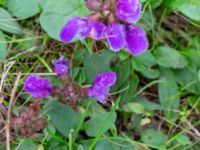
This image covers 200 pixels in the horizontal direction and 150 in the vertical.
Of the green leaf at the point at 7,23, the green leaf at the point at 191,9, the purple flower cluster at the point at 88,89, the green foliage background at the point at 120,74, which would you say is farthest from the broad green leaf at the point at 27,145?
the green leaf at the point at 191,9

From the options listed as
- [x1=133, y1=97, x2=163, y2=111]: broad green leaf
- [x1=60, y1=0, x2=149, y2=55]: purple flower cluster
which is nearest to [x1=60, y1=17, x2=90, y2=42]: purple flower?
[x1=60, y1=0, x2=149, y2=55]: purple flower cluster

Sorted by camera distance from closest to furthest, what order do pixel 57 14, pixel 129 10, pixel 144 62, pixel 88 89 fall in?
pixel 129 10, pixel 88 89, pixel 57 14, pixel 144 62

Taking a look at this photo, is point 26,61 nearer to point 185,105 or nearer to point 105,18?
point 105,18

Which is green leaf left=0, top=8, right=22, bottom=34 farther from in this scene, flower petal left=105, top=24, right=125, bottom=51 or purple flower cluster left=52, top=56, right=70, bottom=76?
flower petal left=105, top=24, right=125, bottom=51

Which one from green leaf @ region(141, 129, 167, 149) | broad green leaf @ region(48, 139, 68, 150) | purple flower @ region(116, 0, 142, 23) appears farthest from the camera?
green leaf @ region(141, 129, 167, 149)

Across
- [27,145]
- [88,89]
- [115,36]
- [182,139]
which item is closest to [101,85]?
[88,89]

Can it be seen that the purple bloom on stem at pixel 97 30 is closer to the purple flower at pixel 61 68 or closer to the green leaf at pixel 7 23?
the purple flower at pixel 61 68

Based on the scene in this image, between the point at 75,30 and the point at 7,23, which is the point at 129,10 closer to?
the point at 75,30

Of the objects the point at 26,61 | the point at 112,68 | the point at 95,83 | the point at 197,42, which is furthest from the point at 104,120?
the point at 197,42
